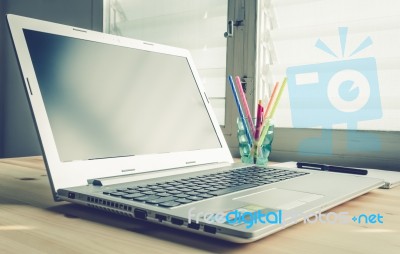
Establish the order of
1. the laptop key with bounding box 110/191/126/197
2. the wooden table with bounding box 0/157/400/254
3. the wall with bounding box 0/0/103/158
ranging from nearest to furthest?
the wooden table with bounding box 0/157/400/254 < the laptop key with bounding box 110/191/126/197 < the wall with bounding box 0/0/103/158

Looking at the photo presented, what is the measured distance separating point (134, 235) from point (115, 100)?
337mm

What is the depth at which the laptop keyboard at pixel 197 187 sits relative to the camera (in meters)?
0.50

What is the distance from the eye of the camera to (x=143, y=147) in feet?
2.45

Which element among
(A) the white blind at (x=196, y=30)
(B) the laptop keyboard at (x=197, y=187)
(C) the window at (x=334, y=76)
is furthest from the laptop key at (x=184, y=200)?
(A) the white blind at (x=196, y=30)

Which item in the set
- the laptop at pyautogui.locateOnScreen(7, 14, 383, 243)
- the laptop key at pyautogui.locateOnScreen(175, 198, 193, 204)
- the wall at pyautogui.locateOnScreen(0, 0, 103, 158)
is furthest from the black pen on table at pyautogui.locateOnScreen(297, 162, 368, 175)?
the wall at pyautogui.locateOnScreen(0, 0, 103, 158)

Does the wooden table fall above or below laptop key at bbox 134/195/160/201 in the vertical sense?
below

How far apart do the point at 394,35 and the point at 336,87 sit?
7.5 inches

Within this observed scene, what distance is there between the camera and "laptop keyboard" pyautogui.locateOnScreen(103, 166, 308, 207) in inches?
19.6

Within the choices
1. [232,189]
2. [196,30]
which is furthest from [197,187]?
[196,30]

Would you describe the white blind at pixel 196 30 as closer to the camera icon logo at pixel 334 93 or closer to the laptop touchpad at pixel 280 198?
the camera icon logo at pixel 334 93

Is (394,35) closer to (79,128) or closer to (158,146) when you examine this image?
(158,146)

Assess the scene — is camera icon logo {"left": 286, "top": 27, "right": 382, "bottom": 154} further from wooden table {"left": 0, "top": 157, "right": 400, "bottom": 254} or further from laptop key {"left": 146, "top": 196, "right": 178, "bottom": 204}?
laptop key {"left": 146, "top": 196, "right": 178, "bottom": 204}

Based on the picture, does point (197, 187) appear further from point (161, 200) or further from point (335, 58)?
point (335, 58)

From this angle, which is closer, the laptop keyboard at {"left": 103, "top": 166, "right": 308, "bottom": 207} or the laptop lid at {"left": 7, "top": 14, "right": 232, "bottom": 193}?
the laptop keyboard at {"left": 103, "top": 166, "right": 308, "bottom": 207}
